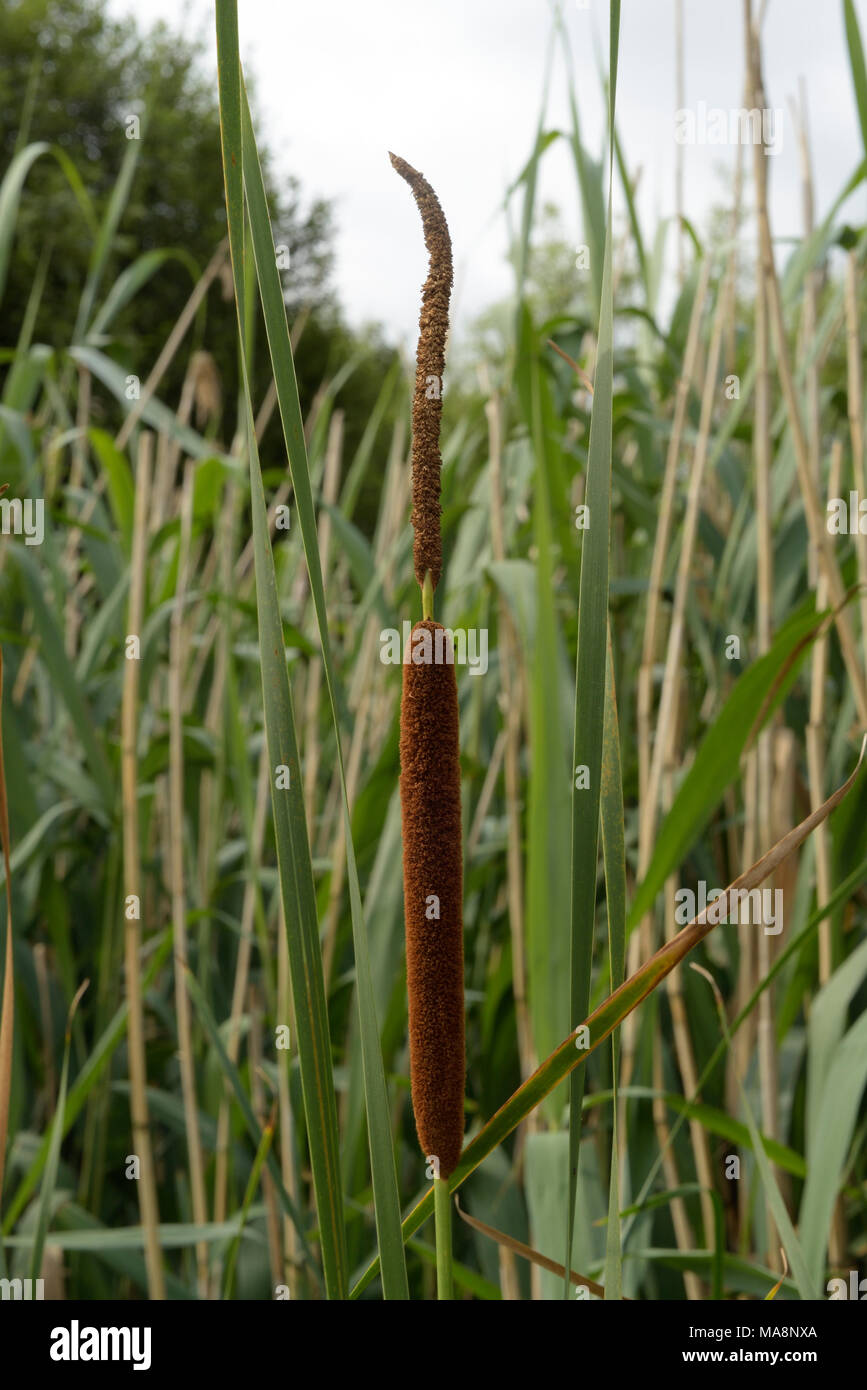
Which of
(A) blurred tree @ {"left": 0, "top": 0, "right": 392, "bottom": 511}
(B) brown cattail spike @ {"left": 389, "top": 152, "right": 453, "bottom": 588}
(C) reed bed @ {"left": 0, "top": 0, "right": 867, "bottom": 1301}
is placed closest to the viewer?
(B) brown cattail spike @ {"left": 389, "top": 152, "right": 453, "bottom": 588}

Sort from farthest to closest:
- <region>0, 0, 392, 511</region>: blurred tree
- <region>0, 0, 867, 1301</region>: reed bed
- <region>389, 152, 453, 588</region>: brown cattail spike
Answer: <region>0, 0, 392, 511</region>: blurred tree < <region>0, 0, 867, 1301</region>: reed bed < <region>389, 152, 453, 588</region>: brown cattail spike

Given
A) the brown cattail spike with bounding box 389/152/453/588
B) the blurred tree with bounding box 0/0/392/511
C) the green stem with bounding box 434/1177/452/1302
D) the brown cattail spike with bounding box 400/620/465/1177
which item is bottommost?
the green stem with bounding box 434/1177/452/1302

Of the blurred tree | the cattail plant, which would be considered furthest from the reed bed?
the blurred tree

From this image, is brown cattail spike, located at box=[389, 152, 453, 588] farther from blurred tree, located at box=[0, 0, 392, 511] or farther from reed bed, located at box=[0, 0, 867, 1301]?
blurred tree, located at box=[0, 0, 392, 511]

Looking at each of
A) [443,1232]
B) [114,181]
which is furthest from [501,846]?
[114,181]

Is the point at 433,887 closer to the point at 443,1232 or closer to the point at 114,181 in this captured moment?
the point at 443,1232

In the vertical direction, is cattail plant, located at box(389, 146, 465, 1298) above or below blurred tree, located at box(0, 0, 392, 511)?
below

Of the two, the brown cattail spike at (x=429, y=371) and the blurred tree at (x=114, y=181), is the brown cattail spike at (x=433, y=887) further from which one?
the blurred tree at (x=114, y=181)

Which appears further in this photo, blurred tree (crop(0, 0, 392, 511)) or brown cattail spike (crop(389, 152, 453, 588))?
blurred tree (crop(0, 0, 392, 511))
